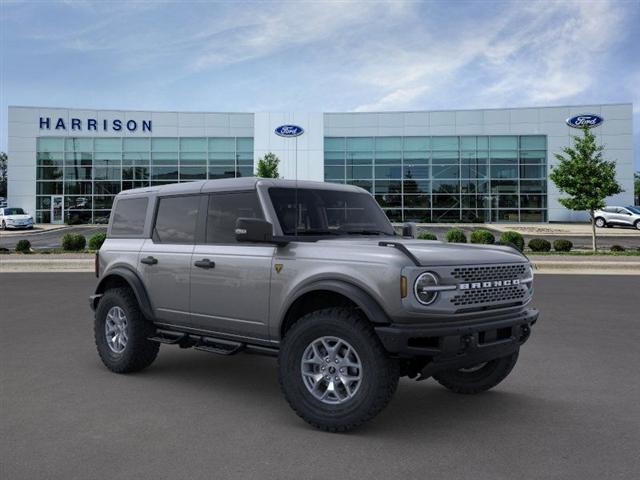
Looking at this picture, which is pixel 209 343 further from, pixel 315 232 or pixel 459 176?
pixel 459 176

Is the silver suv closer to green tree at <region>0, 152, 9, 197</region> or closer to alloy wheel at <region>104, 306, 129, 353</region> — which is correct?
alloy wheel at <region>104, 306, 129, 353</region>

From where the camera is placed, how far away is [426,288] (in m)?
4.21

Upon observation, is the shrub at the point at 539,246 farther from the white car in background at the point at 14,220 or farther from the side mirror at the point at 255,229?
the white car in background at the point at 14,220

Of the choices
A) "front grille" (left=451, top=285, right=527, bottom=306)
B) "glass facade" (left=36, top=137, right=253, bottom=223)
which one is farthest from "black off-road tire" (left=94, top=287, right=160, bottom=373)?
"glass facade" (left=36, top=137, right=253, bottom=223)

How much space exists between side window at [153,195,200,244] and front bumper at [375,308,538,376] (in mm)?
2530

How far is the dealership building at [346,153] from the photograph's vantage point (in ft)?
158

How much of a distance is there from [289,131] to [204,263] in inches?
1734

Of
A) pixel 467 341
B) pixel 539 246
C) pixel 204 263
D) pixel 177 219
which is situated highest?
pixel 177 219

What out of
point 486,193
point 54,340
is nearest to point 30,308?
point 54,340

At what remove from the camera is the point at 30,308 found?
11391 mm

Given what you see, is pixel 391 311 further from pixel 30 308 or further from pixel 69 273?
pixel 69 273

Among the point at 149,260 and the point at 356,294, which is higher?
the point at 149,260

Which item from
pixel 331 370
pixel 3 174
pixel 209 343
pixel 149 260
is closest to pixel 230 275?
pixel 209 343

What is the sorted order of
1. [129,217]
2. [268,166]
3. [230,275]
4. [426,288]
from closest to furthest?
[426,288], [230,275], [129,217], [268,166]
